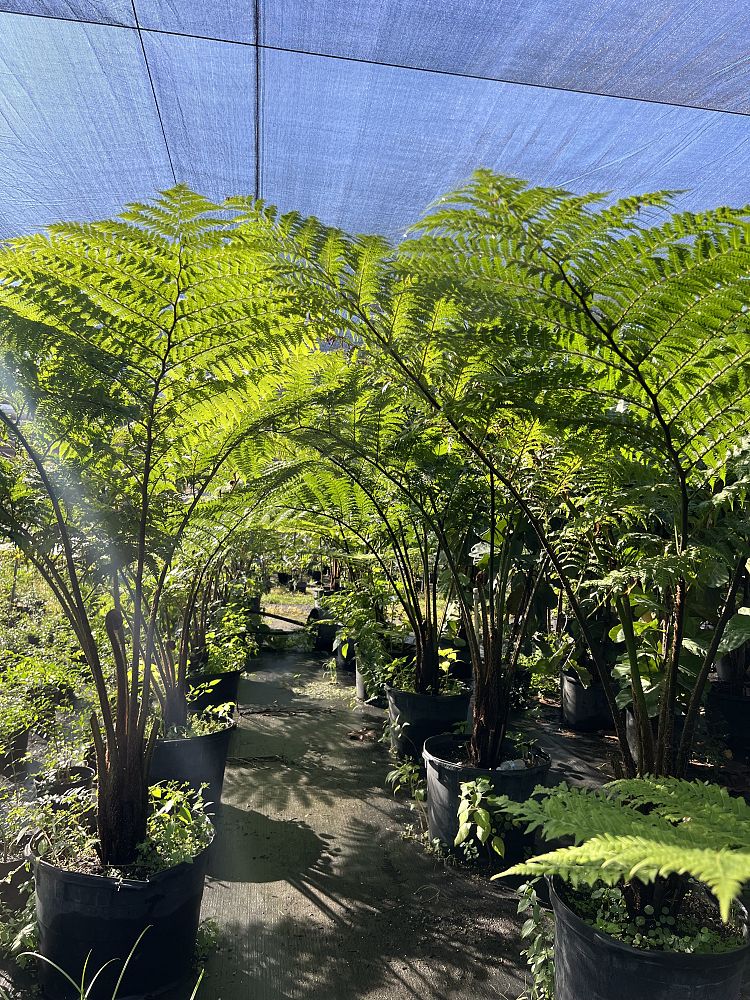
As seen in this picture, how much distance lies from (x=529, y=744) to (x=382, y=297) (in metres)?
1.86

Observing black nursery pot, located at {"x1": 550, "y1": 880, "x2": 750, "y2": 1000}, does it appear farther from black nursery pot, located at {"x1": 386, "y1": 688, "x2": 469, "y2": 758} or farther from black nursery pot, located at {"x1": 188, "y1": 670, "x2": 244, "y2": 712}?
black nursery pot, located at {"x1": 188, "y1": 670, "x2": 244, "y2": 712}

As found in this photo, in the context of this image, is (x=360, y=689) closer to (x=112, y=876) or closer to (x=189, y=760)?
(x=189, y=760)

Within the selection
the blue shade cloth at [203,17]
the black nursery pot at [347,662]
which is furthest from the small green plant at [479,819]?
the black nursery pot at [347,662]

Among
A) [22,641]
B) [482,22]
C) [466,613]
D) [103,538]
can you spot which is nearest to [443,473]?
[466,613]

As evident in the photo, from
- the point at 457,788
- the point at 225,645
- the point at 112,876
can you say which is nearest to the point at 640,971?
the point at 457,788

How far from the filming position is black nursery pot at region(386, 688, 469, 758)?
3232 millimetres

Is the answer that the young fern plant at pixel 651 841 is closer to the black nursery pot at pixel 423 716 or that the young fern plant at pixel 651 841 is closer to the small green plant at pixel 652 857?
the small green plant at pixel 652 857

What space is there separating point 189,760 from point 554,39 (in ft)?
10.2

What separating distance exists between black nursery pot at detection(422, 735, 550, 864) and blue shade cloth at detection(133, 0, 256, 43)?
2.85m

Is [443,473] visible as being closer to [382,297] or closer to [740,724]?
[382,297]


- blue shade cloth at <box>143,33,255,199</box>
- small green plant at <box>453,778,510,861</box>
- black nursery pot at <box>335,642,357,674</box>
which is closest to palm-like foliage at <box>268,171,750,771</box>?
small green plant at <box>453,778,510,861</box>

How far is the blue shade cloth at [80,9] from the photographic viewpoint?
255 cm

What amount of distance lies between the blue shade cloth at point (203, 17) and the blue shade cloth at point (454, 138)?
0.18 metres

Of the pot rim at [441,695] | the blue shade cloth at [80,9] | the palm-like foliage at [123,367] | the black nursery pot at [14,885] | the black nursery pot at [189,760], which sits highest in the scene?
the blue shade cloth at [80,9]
